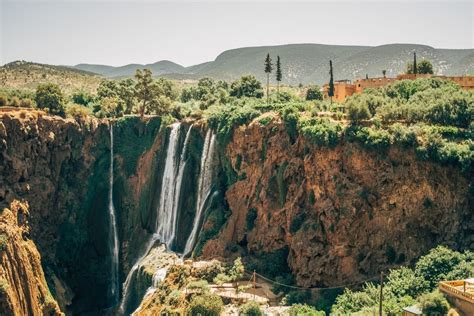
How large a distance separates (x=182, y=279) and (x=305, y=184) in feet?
41.4

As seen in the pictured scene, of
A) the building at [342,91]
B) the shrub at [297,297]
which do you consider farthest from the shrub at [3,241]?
the building at [342,91]

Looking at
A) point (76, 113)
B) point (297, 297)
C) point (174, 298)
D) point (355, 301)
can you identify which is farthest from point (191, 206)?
point (355, 301)

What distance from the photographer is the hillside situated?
10756 cm

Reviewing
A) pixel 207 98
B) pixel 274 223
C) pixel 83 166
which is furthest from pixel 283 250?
pixel 207 98

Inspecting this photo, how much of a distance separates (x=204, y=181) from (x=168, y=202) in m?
5.54

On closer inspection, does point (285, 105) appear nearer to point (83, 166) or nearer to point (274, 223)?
point (274, 223)

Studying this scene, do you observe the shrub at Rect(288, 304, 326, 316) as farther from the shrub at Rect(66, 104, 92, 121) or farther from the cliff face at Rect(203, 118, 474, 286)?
the shrub at Rect(66, 104, 92, 121)

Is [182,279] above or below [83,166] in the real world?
below

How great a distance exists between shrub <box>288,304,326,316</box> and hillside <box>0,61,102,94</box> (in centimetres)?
7805

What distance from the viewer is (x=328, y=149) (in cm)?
4472

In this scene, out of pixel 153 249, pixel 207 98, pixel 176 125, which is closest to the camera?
pixel 153 249

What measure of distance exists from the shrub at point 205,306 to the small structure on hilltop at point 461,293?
591 inches

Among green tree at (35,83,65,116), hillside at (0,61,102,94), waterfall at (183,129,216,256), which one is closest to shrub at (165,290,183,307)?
waterfall at (183,129,216,256)

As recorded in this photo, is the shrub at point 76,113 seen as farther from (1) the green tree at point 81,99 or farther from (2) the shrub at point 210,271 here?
(2) the shrub at point 210,271
